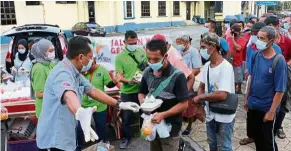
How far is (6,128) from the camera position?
4.25 meters

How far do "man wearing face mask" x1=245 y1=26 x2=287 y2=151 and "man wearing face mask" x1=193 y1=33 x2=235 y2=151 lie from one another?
1.29 feet

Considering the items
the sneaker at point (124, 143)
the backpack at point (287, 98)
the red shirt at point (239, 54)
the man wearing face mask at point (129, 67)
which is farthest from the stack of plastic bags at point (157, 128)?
the red shirt at point (239, 54)

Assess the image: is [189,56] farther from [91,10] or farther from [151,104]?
[91,10]

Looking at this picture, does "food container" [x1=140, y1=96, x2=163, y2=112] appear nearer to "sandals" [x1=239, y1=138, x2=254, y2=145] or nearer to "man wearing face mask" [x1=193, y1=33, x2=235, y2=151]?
"man wearing face mask" [x1=193, y1=33, x2=235, y2=151]

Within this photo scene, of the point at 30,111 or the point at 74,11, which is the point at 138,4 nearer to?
the point at 74,11

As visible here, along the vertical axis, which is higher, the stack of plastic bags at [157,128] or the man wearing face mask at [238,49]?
the man wearing face mask at [238,49]

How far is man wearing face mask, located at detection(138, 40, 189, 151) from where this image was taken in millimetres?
2748

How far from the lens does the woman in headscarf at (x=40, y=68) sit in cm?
347

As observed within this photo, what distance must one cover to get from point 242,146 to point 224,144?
4.59ft

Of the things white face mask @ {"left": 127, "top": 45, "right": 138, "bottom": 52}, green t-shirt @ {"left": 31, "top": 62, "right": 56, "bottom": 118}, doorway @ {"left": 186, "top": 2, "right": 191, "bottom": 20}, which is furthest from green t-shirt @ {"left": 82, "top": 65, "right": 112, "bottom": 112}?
doorway @ {"left": 186, "top": 2, "right": 191, "bottom": 20}

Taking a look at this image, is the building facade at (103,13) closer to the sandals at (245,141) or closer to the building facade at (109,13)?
the building facade at (109,13)

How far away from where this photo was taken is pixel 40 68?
11.5 feet

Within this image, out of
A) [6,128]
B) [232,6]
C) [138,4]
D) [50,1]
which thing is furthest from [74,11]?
[6,128]

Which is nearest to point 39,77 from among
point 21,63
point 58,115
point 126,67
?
point 58,115
